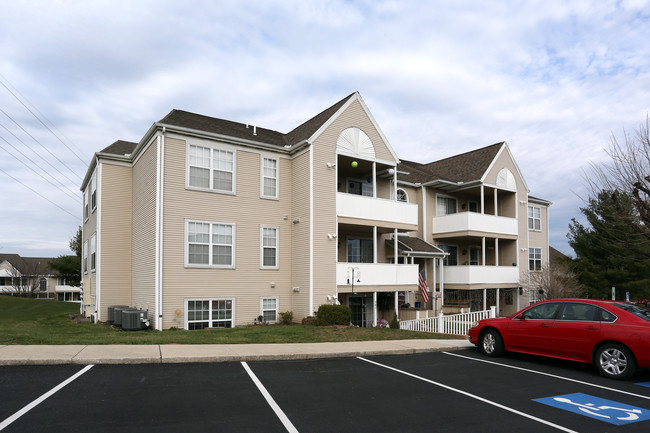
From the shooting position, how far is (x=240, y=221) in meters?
19.3

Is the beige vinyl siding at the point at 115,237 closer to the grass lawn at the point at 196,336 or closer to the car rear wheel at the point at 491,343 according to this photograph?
the grass lawn at the point at 196,336

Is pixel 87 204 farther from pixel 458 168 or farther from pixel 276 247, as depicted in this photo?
pixel 458 168

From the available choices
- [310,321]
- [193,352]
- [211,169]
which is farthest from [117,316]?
[193,352]

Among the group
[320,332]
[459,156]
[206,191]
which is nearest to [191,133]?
[206,191]

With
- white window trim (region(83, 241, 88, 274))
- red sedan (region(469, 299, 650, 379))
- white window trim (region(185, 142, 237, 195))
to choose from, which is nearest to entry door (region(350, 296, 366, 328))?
white window trim (region(185, 142, 237, 195))

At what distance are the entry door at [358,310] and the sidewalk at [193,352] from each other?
32.7 feet

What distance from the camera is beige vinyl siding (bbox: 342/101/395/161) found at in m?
21.0

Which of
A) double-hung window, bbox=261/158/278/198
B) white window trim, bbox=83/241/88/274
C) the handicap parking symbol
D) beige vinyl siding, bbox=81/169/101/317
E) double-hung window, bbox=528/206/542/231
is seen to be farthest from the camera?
double-hung window, bbox=528/206/542/231

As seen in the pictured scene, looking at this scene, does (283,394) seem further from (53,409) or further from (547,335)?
(547,335)

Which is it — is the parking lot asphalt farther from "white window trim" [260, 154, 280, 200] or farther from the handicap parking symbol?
"white window trim" [260, 154, 280, 200]

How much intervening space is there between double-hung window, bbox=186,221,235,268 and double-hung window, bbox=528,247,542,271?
20.9 m

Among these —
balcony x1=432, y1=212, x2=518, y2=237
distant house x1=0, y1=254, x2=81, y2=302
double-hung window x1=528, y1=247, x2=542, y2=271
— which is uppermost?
balcony x1=432, y1=212, x2=518, y2=237

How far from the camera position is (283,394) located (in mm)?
7660

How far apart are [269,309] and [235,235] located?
133 inches
